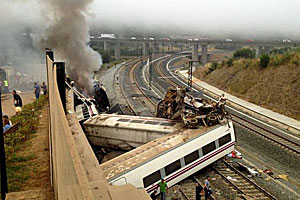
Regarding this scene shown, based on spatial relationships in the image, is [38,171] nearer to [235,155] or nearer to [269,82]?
[235,155]

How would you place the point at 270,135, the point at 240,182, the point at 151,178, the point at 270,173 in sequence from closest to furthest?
the point at 151,178 < the point at 240,182 < the point at 270,173 < the point at 270,135

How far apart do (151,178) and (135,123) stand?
149 inches

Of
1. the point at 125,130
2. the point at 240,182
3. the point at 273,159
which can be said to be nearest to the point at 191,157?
the point at 240,182

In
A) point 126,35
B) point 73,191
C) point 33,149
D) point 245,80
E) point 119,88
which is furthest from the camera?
point 126,35

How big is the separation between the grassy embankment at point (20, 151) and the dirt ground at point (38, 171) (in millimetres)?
116

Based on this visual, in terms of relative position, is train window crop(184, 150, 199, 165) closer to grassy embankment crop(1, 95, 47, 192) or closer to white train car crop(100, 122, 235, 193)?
white train car crop(100, 122, 235, 193)

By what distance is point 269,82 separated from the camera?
30656mm

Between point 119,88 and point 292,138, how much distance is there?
2347 cm

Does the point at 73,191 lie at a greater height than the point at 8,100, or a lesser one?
greater

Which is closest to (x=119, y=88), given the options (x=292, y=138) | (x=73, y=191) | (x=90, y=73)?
(x=90, y=73)

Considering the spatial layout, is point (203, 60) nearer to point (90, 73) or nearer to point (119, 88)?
point (119, 88)

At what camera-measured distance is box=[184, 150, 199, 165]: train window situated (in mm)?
12509

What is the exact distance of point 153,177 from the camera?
11430 millimetres

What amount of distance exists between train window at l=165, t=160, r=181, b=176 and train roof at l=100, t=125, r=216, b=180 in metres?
0.61
